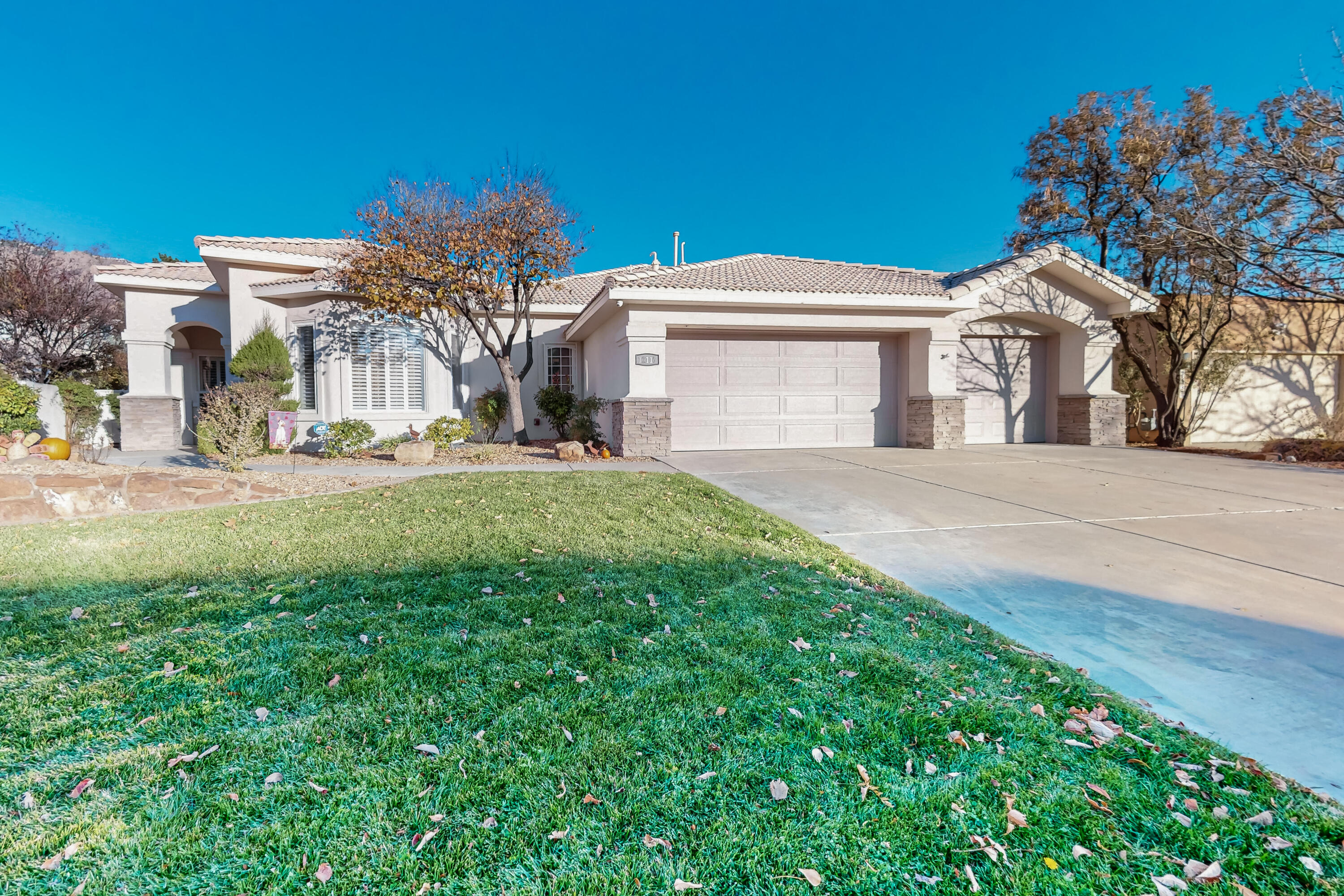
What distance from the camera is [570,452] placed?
11023 millimetres

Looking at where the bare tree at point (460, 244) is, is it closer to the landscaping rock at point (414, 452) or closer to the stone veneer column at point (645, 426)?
the landscaping rock at point (414, 452)

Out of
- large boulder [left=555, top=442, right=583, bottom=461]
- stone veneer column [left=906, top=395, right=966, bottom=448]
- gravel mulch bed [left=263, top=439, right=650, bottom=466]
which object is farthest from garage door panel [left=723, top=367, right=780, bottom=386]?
large boulder [left=555, top=442, right=583, bottom=461]

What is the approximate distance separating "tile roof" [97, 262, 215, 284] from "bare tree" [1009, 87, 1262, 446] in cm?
2071

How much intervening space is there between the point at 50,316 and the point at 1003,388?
944 inches

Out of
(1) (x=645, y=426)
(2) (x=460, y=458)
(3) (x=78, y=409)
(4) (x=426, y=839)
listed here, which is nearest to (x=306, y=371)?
(2) (x=460, y=458)

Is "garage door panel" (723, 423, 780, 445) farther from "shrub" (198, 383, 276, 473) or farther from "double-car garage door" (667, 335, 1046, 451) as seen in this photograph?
"shrub" (198, 383, 276, 473)

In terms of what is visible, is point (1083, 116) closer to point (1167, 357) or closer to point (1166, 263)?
point (1166, 263)

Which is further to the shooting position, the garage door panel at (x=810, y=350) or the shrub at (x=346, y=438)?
the garage door panel at (x=810, y=350)

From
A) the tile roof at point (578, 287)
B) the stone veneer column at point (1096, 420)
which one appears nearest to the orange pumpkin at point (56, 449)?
the tile roof at point (578, 287)

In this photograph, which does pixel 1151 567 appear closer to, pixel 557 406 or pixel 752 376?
pixel 752 376

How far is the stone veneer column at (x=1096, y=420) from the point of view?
1329 centimetres

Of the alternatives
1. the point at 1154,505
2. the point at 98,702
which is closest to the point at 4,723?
the point at 98,702

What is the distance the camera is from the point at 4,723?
7.50ft

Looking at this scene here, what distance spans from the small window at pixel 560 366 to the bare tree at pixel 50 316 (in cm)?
1237
